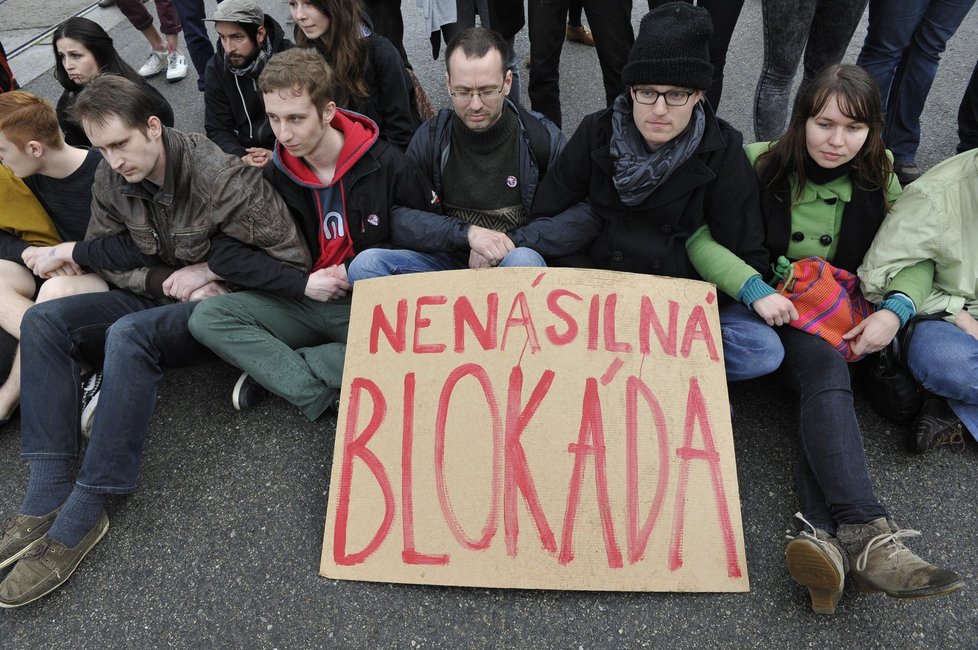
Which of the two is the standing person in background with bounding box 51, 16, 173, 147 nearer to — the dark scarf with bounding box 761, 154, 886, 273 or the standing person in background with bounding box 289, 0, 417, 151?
the standing person in background with bounding box 289, 0, 417, 151

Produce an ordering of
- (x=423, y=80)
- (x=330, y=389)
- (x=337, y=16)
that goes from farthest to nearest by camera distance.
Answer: (x=423, y=80) → (x=337, y=16) → (x=330, y=389)

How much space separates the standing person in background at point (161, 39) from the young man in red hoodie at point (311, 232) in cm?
322

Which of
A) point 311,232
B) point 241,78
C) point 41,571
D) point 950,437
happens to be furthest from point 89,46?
point 950,437

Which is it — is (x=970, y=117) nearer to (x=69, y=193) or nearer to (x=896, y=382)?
(x=896, y=382)

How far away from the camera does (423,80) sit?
4520mm

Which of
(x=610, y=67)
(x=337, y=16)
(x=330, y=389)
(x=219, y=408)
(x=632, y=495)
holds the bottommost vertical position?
(x=219, y=408)

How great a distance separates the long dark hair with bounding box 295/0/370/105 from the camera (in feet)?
9.09

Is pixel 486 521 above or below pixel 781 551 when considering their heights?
above

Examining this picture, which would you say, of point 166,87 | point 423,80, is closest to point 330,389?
point 423,80

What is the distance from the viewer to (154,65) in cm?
491

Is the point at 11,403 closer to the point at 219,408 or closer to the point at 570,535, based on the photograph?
the point at 219,408

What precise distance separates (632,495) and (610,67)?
83.6 inches

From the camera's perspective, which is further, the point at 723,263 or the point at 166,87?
the point at 166,87

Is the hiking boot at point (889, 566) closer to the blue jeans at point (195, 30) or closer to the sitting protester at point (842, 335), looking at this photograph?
the sitting protester at point (842, 335)
